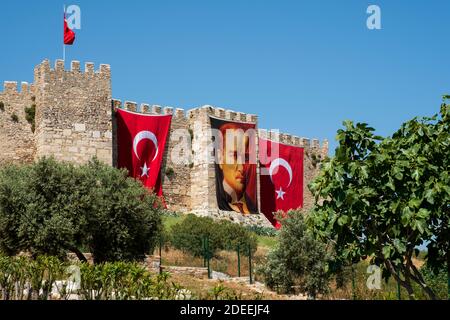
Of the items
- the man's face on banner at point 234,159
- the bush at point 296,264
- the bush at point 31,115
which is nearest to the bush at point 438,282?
the bush at point 296,264

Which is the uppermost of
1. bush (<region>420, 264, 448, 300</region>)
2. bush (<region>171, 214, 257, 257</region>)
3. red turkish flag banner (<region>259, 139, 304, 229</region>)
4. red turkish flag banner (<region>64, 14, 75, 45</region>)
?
red turkish flag banner (<region>64, 14, 75, 45</region>)

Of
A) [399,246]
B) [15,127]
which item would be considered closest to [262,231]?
[15,127]

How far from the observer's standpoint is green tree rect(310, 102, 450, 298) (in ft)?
34.6

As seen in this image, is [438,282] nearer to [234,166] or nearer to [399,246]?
[399,246]

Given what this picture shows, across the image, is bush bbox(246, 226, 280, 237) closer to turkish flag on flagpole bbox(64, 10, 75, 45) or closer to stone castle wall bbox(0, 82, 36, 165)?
stone castle wall bbox(0, 82, 36, 165)

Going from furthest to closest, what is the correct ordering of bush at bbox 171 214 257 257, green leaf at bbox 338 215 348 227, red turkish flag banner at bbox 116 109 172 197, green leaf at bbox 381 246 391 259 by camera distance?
red turkish flag banner at bbox 116 109 172 197 → bush at bbox 171 214 257 257 → green leaf at bbox 338 215 348 227 → green leaf at bbox 381 246 391 259

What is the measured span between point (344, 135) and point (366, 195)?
116cm

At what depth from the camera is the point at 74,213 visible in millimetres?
18734

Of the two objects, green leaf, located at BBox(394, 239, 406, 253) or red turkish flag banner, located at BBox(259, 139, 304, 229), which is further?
red turkish flag banner, located at BBox(259, 139, 304, 229)

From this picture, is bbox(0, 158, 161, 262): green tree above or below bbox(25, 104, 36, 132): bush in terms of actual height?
below

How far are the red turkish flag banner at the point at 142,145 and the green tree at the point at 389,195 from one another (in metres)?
19.9

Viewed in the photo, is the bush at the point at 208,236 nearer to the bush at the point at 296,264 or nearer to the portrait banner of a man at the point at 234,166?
the bush at the point at 296,264

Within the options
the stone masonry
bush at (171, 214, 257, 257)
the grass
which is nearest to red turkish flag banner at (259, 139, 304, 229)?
the stone masonry
